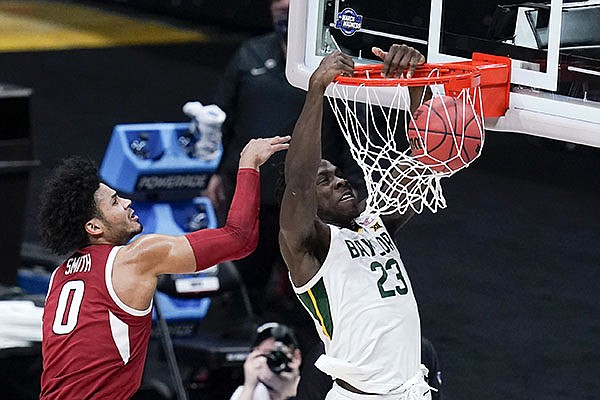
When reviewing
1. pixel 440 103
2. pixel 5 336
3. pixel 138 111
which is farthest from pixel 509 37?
pixel 138 111

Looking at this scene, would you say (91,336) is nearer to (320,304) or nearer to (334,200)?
(320,304)

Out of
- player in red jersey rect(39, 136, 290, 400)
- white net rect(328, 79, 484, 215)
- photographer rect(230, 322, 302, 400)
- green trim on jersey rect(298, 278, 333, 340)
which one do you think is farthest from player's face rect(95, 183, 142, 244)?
photographer rect(230, 322, 302, 400)

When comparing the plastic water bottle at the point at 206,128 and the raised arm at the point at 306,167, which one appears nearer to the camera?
the raised arm at the point at 306,167

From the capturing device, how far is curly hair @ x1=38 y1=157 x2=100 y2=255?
4488 millimetres

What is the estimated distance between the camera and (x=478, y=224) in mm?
9570

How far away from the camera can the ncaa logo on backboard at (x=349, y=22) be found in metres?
5.23

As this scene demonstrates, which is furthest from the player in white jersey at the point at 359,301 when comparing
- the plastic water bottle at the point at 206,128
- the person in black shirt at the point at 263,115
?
the plastic water bottle at the point at 206,128

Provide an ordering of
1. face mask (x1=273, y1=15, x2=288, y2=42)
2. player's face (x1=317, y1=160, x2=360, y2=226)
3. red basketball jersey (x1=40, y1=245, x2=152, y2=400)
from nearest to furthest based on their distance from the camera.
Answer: red basketball jersey (x1=40, y1=245, x2=152, y2=400), player's face (x1=317, y1=160, x2=360, y2=226), face mask (x1=273, y1=15, x2=288, y2=42)

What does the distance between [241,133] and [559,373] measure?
224 cm

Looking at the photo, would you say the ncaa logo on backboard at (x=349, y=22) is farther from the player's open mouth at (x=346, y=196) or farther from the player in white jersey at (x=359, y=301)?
the player's open mouth at (x=346, y=196)

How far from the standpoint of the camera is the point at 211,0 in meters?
17.3

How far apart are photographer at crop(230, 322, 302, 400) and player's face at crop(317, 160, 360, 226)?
156 centimetres

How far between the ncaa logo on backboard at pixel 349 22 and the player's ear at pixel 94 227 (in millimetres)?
1424

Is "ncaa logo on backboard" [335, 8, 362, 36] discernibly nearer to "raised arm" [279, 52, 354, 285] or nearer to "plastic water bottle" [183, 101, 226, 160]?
"raised arm" [279, 52, 354, 285]
